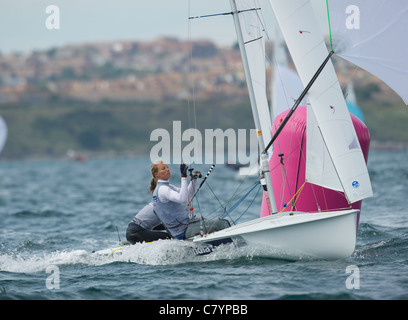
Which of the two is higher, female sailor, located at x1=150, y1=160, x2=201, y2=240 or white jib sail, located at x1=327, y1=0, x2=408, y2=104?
white jib sail, located at x1=327, y1=0, x2=408, y2=104

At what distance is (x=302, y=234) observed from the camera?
6.92 meters

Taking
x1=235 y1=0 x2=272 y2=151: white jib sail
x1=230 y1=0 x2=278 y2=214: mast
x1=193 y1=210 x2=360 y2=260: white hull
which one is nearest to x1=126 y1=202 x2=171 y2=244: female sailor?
x1=193 y1=210 x2=360 y2=260: white hull

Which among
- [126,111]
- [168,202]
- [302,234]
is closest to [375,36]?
[302,234]

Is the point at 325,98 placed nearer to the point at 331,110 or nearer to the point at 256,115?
the point at 331,110

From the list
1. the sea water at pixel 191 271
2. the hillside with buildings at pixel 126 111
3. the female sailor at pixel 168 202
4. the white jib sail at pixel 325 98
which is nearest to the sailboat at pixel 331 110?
the white jib sail at pixel 325 98

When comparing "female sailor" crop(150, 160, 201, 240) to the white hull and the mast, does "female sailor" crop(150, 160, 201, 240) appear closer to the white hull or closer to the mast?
the white hull

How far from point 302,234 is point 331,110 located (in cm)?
134

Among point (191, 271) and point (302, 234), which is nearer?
point (302, 234)

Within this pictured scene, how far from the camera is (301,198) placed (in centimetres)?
848

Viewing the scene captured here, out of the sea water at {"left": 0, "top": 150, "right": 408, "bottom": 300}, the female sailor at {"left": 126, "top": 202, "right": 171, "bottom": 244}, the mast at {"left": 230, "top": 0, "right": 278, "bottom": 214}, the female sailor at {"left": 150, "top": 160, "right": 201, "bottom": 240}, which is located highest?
the mast at {"left": 230, "top": 0, "right": 278, "bottom": 214}

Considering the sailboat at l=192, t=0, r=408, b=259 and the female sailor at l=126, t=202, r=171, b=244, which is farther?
the female sailor at l=126, t=202, r=171, b=244

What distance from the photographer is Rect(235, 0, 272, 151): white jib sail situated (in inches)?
308

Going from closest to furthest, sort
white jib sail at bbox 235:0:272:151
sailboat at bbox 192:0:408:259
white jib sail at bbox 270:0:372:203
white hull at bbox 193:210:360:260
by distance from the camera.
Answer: white hull at bbox 193:210:360:260
sailboat at bbox 192:0:408:259
white jib sail at bbox 270:0:372:203
white jib sail at bbox 235:0:272:151

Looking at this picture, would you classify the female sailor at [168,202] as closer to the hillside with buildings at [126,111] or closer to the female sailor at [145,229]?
the female sailor at [145,229]
